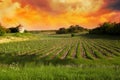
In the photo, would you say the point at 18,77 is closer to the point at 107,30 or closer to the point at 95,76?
the point at 95,76

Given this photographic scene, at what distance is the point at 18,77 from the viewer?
9.83 m

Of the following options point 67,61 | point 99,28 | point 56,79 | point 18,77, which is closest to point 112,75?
point 56,79

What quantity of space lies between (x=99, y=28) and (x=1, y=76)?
169206 millimetres

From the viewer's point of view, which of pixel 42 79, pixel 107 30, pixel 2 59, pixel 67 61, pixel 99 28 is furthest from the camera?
pixel 99 28

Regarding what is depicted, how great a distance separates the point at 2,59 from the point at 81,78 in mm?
32486

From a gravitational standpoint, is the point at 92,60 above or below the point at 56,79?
below

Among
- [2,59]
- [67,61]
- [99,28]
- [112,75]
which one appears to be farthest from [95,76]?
[99,28]

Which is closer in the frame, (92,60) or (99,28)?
(92,60)

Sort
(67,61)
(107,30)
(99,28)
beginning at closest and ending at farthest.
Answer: (67,61)
(107,30)
(99,28)

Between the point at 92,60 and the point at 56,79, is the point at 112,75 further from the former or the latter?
the point at 92,60

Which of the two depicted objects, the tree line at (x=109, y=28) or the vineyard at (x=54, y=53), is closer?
the vineyard at (x=54, y=53)

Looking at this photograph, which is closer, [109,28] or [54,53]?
[54,53]

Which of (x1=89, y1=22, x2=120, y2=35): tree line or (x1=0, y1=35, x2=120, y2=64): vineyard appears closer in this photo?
(x1=0, y1=35, x2=120, y2=64): vineyard

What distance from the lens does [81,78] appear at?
9680 millimetres
